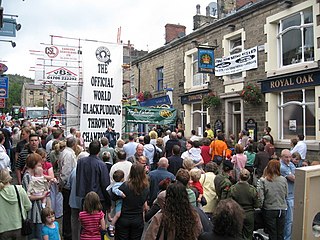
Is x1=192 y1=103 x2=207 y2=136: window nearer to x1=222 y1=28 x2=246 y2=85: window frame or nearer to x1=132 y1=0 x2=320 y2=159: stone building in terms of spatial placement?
x1=132 y1=0 x2=320 y2=159: stone building

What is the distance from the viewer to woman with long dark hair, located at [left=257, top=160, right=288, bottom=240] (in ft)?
16.8

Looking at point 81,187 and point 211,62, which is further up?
point 211,62

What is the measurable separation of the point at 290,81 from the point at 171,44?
9.09 meters

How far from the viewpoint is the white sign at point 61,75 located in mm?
14625

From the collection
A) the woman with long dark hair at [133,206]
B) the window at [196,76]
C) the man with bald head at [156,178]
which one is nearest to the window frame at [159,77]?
the window at [196,76]

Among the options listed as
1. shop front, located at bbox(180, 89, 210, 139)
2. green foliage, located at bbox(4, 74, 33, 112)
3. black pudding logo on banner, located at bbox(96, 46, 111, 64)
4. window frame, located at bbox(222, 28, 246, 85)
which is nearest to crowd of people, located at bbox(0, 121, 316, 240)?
black pudding logo on banner, located at bbox(96, 46, 111, 64)

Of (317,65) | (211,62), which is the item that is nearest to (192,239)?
(317,65)

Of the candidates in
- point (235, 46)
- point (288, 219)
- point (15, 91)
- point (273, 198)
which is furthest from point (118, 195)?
point (15, 91)

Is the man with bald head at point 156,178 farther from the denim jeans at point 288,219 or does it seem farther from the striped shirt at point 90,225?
the denim jeans at point 288,219

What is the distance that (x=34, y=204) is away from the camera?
4875 mm

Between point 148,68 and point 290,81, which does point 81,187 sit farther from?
point 148,68

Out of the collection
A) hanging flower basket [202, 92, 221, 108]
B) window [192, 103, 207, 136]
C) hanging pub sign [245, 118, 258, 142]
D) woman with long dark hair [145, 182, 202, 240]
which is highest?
hanging flower basket [202, 92, 221, 108]

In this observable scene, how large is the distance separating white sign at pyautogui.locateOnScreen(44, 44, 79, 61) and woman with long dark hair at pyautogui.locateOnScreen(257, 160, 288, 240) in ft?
40.2

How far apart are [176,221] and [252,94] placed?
10.2 meters
